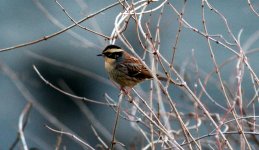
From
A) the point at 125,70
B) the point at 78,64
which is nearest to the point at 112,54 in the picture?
the point at 125,70

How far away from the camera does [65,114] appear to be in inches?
542

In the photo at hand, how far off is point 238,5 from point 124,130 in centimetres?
377

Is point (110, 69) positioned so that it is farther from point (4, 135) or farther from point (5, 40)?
point (5, 40)

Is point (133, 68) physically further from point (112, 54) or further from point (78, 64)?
point (78, 64)

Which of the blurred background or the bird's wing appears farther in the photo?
the blurred background

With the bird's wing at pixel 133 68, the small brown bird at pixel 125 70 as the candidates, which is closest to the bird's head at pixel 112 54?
the small brown bird at pixel 125 70

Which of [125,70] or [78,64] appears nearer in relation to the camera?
[125,70]

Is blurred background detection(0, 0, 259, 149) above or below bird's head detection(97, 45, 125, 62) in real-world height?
above

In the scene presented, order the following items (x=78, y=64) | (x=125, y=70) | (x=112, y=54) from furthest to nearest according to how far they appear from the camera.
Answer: (x=78, y=64) < (x=125, y=70) < (x=112, y=54)

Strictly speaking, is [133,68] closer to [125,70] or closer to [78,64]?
[125,70]

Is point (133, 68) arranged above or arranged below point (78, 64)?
below

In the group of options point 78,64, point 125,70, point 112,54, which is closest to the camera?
point 112,54

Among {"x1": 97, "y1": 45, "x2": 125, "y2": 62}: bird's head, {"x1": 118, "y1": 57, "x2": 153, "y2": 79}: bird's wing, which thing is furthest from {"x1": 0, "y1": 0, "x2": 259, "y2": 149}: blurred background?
{"x1": 97, "y1": 45, "x2": 125, "y2": 62}: bird's head

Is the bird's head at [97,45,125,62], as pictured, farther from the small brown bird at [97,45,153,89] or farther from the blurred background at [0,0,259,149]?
the blurred background at [0,0,259,149]
